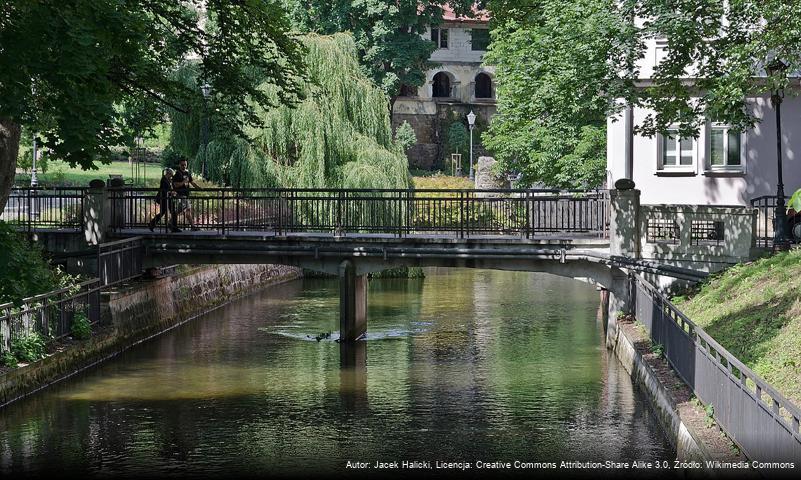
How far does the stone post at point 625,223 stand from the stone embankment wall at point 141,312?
11.1m

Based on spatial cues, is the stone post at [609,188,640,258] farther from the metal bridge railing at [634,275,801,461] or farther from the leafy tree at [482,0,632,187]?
the metal bridge railing at [634,275,801,461]

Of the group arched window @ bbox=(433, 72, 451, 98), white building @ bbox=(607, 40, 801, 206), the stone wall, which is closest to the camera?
white building @ bbox=(607, 40, 801, 206)

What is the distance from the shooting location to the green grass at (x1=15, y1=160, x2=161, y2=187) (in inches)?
2232

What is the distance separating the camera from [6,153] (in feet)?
76.5

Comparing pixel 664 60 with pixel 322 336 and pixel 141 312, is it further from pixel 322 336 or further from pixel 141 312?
pixel 141 312

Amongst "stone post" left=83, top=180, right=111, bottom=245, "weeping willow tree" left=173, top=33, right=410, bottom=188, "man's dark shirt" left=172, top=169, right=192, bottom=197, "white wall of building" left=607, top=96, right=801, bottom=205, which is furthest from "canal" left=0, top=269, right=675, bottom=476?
"weeping willow tree" left=173, top=33, right=410, bottom=188

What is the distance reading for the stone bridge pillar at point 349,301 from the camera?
1198 inches

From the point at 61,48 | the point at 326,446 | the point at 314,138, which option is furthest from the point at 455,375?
the point at 314,138

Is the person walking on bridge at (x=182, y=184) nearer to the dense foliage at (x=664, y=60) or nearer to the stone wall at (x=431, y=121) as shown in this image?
the dense foliage at (x=664, y=60)

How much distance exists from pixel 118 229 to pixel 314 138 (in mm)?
11988

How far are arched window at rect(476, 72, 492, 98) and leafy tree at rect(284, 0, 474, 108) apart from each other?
18286 millimetres

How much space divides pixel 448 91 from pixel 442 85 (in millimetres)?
657

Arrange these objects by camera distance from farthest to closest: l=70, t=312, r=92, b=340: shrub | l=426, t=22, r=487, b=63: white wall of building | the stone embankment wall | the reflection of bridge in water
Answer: l=426, t=22, r=487, b=63: white wall of building < the reflection of bridge in water < l=70, t=312, r=92, b=340: shrub < the stone embankment wall

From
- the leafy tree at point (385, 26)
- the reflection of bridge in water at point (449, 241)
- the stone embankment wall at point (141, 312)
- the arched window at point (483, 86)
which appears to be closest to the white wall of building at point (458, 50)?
the arched window at point (483, 86)
